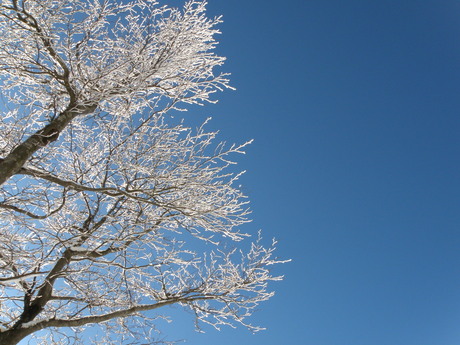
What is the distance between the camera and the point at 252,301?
605 cm

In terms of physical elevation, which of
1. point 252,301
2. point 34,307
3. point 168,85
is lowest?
point 34,307

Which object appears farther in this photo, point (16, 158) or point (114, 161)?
point (114, 161)

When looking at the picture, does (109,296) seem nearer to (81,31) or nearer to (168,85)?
(168,85)

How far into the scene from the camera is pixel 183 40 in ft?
16.6

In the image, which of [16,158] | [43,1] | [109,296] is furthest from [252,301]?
[43,1]

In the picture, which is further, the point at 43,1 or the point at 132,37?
the point at 132,37

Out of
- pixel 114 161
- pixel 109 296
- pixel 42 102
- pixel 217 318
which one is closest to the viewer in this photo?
pixel 114 161

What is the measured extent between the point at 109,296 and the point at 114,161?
2368 millimetres

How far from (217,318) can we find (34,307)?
9.16 feet

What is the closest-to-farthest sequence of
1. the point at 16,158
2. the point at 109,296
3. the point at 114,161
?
1. the point at 16,158
2. the point at 114,161
3. the point at 109,296

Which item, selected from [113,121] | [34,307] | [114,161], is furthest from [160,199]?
[34,307]

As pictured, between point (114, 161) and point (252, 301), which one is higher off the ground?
point (114, 161)

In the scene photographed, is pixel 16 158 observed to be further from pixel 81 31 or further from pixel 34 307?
pixel 34 307

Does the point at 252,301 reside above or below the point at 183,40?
below
